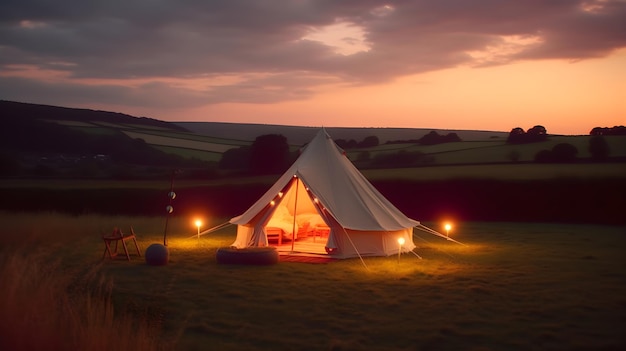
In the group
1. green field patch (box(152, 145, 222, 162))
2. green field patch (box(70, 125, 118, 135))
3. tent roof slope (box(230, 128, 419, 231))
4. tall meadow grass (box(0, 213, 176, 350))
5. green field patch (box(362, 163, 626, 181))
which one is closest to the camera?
tall meadow grass (box(0, 213, 176, 350))

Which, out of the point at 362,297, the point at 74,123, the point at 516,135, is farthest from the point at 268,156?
the point at 362,297

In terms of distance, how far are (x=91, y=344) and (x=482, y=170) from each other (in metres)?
19.9

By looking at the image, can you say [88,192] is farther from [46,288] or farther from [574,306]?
[574,306]

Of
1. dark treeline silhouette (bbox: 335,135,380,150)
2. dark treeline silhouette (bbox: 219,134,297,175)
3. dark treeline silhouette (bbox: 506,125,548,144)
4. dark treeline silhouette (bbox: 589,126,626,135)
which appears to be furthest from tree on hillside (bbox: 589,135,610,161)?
dark treeline silhouette (bbox: 219,134,297,175)

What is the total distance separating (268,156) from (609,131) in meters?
14.9

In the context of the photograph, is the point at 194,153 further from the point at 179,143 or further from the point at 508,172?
the point at 508,172

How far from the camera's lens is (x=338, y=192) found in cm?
1100

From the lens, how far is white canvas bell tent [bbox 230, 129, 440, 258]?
10445mm

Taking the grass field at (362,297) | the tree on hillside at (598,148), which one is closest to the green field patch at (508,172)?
the tree on hillside at (598,148)

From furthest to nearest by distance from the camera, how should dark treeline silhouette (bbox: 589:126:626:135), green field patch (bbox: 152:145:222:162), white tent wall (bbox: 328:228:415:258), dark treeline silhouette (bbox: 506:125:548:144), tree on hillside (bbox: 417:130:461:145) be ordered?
tree on hillside (bbox: 417:130:461:145)
dark treeline silhouette (bbox: 506:125:548:144)
dark treeline silhouette (bbox: 589:126:626:135)
green field patch (bbox: 152:145:222:162)
white tent wall (bbox: 328:228:415:258)

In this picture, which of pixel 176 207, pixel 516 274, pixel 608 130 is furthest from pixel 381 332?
pixel 608 130

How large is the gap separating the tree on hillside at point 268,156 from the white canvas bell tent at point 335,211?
1145 centimetres

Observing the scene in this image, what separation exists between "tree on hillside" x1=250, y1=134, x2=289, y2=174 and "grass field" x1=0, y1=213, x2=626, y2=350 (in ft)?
37.3

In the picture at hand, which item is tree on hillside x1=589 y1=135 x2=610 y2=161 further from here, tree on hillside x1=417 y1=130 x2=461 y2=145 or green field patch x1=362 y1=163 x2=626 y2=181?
tree on hillside x1=417 y1=130 x2=461 y2=145
